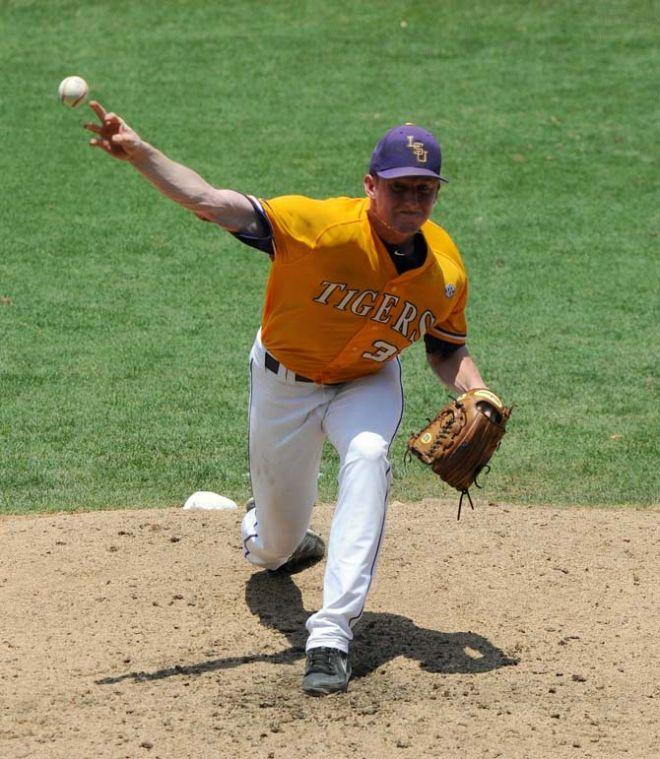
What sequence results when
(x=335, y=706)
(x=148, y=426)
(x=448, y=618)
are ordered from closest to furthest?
(x=335, y=706)
(x=448, y=618)
(x=148, y=426)

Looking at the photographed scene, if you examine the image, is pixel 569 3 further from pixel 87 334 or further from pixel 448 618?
pixel 448 618

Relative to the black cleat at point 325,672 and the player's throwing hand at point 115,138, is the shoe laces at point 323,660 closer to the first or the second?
the black cleat at point 325,672

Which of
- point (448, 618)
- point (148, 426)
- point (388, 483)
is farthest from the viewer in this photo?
point (148, 426)

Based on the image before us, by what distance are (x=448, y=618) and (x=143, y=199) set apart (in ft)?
24.1

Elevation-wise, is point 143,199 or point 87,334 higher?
point 143,199

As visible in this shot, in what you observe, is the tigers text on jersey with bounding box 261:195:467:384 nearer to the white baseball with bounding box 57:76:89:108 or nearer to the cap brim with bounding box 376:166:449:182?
the cap brim with bounding box 376:166:449:182

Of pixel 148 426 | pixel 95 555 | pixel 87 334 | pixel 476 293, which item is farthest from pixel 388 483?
pixel 476 293

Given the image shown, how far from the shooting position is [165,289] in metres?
10.2

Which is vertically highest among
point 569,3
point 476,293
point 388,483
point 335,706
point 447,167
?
point 569,3

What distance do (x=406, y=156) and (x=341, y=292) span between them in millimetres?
539

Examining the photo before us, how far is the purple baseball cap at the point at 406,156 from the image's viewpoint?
4.65 metres

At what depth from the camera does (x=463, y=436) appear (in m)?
4.89

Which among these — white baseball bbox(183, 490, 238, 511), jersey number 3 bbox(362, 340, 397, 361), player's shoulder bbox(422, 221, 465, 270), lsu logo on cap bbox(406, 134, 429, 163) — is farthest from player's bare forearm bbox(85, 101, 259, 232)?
white baseball bbox(183, 490, 238, 511)

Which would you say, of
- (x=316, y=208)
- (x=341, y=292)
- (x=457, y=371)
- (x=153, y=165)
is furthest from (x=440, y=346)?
(x=153, y=165)
